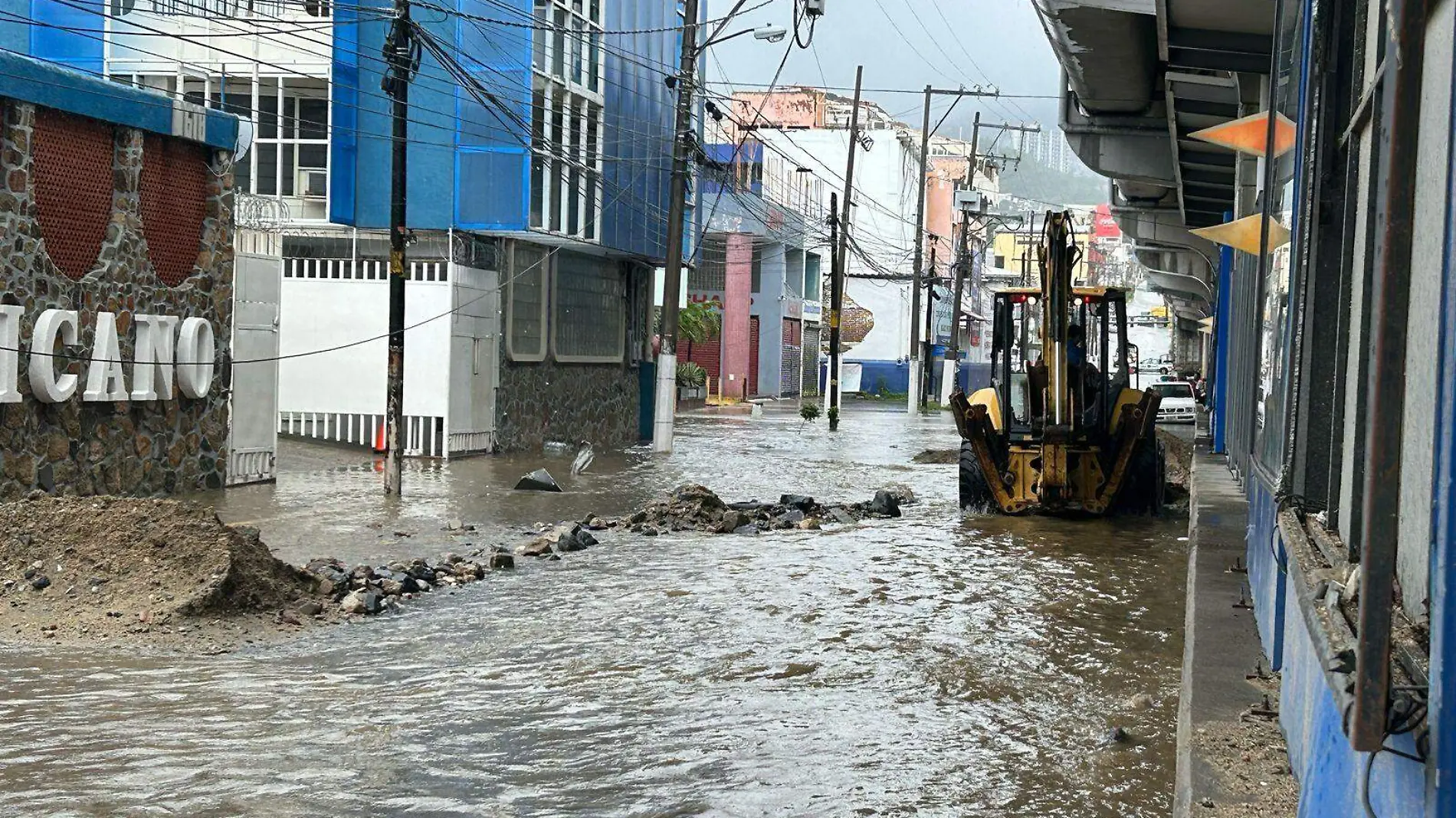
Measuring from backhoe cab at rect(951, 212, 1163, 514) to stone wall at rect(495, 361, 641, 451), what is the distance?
1142 centimetres

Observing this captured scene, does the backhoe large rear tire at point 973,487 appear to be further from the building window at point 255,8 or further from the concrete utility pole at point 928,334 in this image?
the concrete utility pole at point 928,334

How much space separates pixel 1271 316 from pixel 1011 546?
8329 millimetres

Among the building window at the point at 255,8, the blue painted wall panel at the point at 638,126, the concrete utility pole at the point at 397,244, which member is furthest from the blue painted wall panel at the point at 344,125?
the blue painted wall panel at the point at 638,126

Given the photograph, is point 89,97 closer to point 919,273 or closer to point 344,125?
point 344,125

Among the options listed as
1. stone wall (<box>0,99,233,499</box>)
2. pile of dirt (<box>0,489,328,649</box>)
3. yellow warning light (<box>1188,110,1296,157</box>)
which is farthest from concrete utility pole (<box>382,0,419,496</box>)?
yellow warning light (<box>1188,110,1296,157</box>)

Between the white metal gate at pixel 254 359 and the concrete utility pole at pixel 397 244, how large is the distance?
1790 mm

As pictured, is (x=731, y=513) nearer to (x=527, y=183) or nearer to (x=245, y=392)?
(x=245, y=392)

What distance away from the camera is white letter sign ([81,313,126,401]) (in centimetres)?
1661

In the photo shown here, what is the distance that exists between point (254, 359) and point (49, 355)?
5.01 m

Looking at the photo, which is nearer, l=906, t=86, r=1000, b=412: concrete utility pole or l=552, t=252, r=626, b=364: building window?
l=552, t=252, r=626, b=364: building window

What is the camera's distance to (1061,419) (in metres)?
18.3

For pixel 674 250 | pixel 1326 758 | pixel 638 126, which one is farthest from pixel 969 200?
pixel 1326 758

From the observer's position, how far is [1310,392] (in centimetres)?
586

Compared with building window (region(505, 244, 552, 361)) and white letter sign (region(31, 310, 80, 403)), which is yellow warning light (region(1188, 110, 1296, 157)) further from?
building window (region(505, 244, 552, 361))
